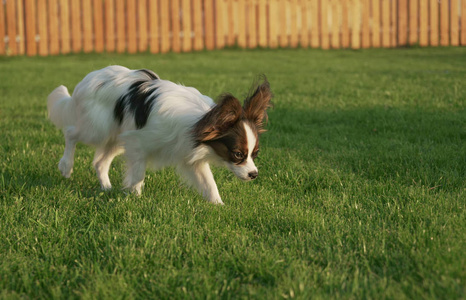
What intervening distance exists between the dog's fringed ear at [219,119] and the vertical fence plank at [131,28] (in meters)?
11.8

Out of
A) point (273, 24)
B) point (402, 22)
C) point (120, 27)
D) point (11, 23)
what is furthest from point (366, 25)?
point (11, 23)

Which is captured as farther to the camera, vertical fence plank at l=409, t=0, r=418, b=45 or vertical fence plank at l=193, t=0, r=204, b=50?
vertical fence plank at l=409, t=0, r=418, b=45

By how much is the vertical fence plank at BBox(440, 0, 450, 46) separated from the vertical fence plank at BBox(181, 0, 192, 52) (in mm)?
7064

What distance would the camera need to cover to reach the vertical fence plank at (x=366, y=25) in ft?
51.0

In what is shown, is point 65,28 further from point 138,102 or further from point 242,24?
point 138,102

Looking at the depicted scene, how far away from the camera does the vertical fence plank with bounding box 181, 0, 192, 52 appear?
49.8ft

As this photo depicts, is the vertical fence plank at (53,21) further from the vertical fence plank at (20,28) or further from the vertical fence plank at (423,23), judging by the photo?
the vertical fence plank at (423,23)

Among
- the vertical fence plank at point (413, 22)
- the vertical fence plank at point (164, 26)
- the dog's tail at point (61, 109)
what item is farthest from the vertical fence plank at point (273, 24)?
the dog's tail at point (61, 109)

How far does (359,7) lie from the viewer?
15.5 metres

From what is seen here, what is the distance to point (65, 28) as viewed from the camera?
48.7ft

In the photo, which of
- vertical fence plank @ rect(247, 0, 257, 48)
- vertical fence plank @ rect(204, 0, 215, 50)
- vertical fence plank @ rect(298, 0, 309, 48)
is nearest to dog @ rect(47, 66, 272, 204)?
vertical fence plank @ rect(204, 0, 215, 50)

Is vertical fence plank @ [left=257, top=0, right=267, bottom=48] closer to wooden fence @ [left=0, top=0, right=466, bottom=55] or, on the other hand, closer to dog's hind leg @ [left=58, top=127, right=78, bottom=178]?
wooden fence @ [left=0, top=0, right=466, bottom=55]

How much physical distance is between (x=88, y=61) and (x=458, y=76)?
8574 mm

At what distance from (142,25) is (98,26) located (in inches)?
46.8
